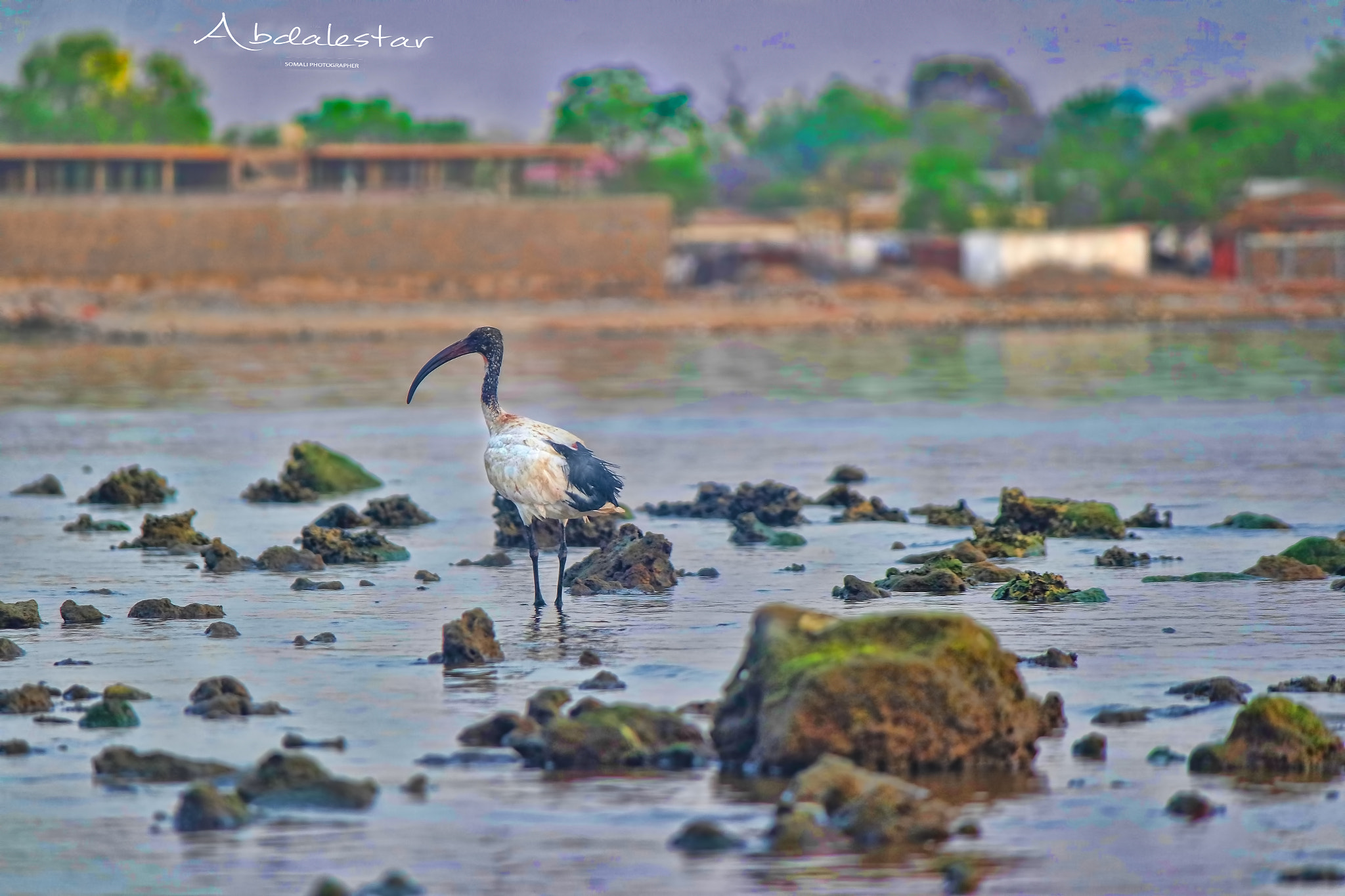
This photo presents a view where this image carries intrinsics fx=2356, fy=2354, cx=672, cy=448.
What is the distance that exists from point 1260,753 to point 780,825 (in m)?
→ 2.32

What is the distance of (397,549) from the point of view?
58.4 feet

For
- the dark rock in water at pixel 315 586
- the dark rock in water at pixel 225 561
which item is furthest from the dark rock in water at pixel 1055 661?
the dark rock in water at pixel 225 561

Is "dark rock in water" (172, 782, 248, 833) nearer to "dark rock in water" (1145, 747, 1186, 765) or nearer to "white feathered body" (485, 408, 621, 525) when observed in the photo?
"dark rock in water" (1145, 747, 1186, 765)

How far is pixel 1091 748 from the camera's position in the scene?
1027 cm

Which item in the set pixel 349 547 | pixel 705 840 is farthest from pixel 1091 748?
pixel 349 547

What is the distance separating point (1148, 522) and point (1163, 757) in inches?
366

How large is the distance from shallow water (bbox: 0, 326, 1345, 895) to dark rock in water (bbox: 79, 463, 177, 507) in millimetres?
314

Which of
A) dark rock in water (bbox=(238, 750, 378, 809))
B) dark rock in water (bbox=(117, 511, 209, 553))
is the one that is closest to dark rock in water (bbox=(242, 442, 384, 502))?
dark rock in water (bbox=(117, 511, 209, 553))

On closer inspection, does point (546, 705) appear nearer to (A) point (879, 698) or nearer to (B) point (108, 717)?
(A) point (879, 698)

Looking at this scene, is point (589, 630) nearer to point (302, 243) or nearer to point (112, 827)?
point (112, 827)

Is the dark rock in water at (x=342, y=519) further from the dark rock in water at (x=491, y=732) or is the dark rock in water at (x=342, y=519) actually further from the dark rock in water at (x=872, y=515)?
the dark rock in water at (x=491, y=732)

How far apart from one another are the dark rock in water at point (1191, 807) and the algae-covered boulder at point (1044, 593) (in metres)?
5.42

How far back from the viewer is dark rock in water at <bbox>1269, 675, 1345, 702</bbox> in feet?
37.7

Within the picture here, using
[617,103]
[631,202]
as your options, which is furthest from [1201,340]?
[617,103]
